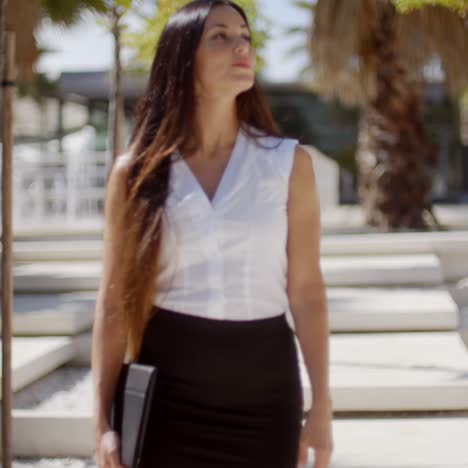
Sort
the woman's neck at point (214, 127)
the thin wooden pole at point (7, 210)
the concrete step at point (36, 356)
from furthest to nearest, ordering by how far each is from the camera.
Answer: the concrete step at point (36, 356) < the thin wooden pole at point (7, 210) < the woman's neck at point (214, 127)

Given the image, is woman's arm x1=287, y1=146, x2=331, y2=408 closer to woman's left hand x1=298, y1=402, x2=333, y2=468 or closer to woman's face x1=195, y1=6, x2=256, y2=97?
woman's left hand x1=298, y1=402, x2=333, y2=468

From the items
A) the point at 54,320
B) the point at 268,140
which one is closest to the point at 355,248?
the point at 54,320

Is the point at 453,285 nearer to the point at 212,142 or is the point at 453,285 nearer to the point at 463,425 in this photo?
the point at 463,425

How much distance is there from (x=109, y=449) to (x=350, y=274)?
4.79 m

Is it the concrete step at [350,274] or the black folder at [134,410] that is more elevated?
the black folder at [134,410]

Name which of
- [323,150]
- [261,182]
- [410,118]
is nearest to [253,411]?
[261,182]

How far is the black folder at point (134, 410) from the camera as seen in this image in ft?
5.13

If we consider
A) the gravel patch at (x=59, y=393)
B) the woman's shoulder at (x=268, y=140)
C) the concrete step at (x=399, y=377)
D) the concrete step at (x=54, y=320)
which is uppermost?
the woman's shoulder at (x=268, y=140)

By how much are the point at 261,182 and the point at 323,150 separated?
25.2 meters

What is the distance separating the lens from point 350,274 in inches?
245

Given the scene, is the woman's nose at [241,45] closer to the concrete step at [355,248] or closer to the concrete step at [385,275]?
the concrete step at [385,275]

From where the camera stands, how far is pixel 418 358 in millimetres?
4539

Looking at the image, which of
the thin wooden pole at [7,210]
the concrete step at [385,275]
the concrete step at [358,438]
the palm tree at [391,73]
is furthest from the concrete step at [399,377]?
the palm tree at [391,73]

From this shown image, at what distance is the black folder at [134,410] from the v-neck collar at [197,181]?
0.38m
